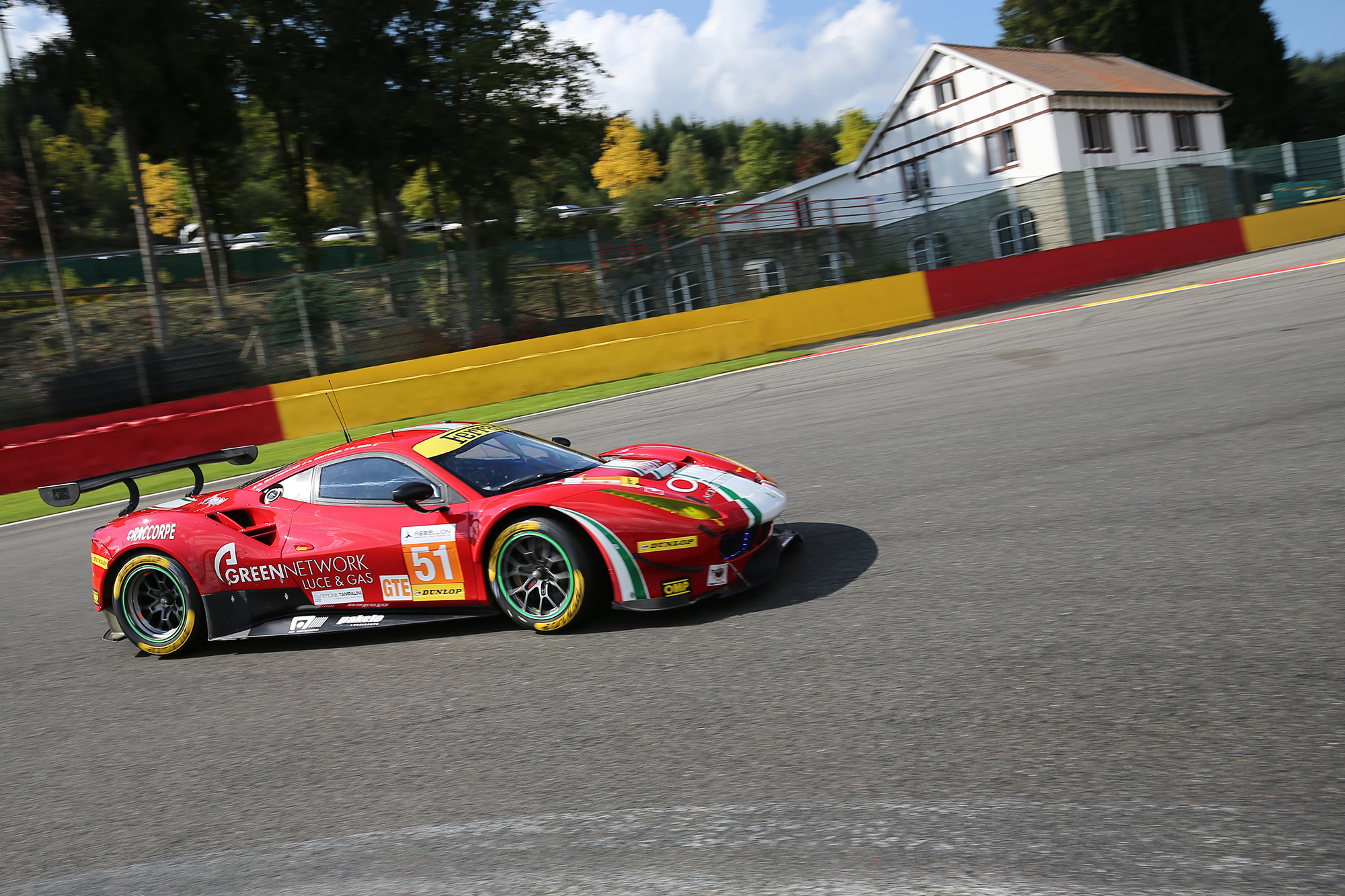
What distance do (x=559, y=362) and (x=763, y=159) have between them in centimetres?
7269

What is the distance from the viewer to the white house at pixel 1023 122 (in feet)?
124

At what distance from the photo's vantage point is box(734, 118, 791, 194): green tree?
8644 centimetres

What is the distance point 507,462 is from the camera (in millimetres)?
6043

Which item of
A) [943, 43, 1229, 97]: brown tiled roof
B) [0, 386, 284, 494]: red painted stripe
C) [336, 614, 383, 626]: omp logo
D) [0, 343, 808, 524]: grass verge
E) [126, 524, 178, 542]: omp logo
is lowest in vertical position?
[336, 614, 383, 626]: omp logo

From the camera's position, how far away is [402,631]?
19.8 feet

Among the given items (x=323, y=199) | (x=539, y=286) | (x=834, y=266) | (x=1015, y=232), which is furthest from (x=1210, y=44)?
(x=323, y=199)

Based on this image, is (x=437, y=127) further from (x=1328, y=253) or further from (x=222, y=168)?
(x=1328, y=253)

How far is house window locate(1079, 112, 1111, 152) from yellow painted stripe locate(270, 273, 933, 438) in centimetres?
2355

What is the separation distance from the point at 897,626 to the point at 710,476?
5.51ft

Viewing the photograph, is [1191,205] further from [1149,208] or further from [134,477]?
[134,477]

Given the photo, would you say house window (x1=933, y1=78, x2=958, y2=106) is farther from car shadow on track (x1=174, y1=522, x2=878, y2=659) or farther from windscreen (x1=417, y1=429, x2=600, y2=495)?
windscreen (x1=417, y1=429, x2=600, y2=495)

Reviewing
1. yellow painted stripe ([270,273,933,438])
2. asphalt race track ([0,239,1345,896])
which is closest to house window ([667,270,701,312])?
yellow painted stripe ([270,273,933,438])

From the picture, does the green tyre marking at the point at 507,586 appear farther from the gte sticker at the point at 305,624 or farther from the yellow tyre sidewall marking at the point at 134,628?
the yellow tyre sidewall marking at the point at 134,628

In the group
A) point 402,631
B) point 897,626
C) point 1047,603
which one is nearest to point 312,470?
point 402,631
